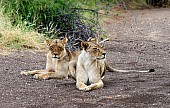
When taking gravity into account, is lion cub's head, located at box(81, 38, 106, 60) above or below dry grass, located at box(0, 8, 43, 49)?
above

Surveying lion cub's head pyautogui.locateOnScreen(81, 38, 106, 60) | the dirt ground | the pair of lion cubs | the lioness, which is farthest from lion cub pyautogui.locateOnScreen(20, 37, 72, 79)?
lion cub's head pyautogui.locateOnScreen(81, 38, 106, 60)

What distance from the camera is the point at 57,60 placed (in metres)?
8.59

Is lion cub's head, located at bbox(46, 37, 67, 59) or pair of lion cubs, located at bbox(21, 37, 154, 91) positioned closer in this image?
pair of lion cubs, located at bbox(21, 37, 154, 91)

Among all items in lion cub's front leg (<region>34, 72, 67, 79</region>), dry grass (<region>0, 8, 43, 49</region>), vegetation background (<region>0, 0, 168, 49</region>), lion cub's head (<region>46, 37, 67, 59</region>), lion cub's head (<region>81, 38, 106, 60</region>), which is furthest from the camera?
vegetation background (<region>0, 0, 168, 49</region>)

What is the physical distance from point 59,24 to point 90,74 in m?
6.81

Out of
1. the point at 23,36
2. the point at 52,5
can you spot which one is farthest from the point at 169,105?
the point at 52,5

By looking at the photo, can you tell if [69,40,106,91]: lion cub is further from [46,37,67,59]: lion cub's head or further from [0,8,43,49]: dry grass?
[0,8,43,49]: dry grass

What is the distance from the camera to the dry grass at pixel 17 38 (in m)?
12.7

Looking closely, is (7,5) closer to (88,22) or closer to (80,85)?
(88,22)

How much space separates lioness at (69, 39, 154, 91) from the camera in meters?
7.41

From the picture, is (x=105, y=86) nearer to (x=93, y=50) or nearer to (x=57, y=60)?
(x=93, y=50)

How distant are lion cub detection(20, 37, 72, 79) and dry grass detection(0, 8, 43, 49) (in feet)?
12.7

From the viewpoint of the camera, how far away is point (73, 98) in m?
6.93

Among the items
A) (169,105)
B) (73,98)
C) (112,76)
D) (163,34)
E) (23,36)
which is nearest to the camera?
(169,105)
